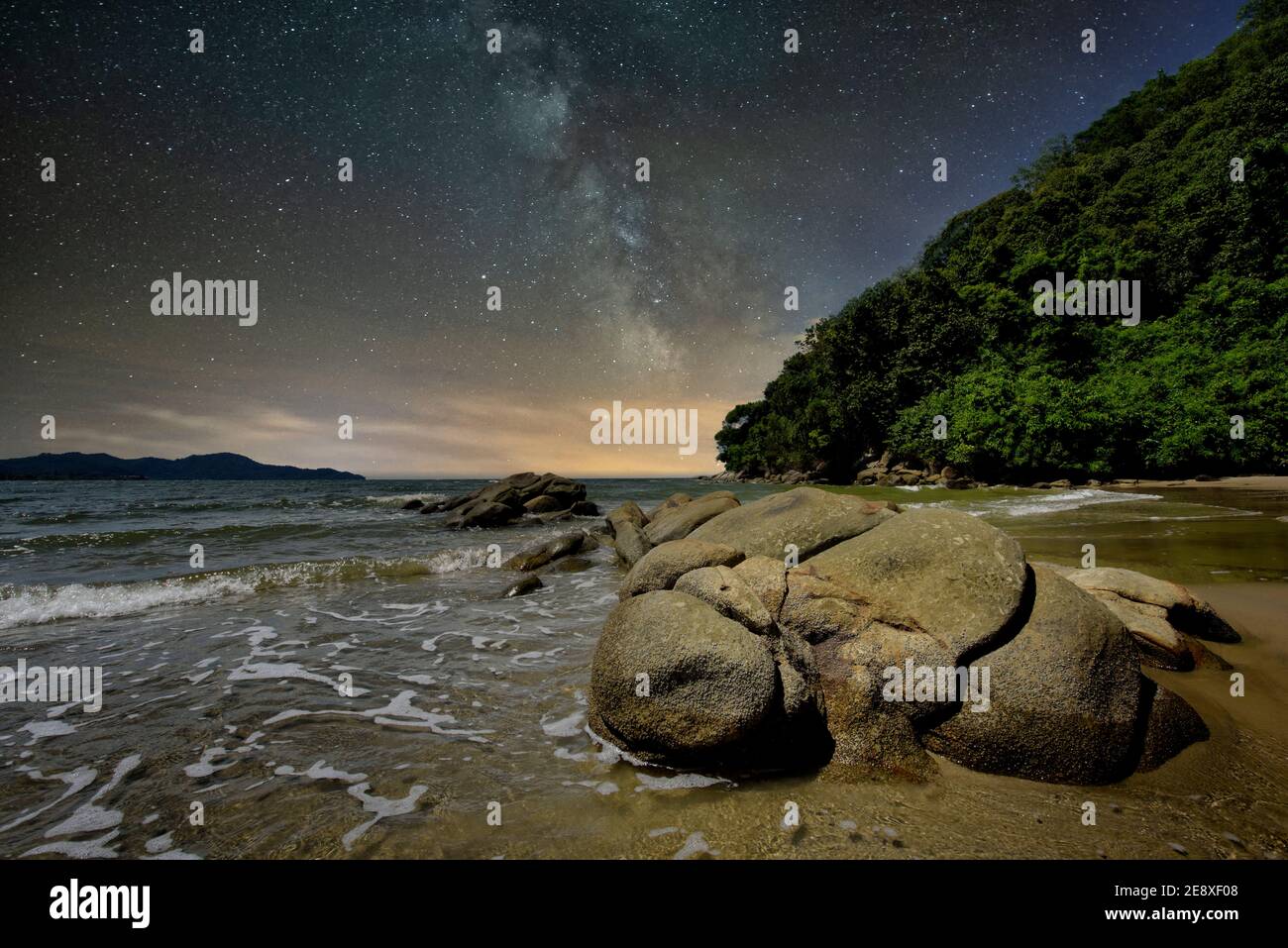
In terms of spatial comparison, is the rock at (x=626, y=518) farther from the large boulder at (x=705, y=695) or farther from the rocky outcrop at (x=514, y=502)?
the large boulder at (x=705, y=695)

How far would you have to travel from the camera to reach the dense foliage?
24094 mm

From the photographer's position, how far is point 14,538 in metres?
15.2

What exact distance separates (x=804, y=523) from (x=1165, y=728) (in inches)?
117

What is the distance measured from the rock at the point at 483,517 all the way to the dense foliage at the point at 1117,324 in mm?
26869

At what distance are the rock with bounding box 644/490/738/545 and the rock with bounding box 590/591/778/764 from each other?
21.6ft

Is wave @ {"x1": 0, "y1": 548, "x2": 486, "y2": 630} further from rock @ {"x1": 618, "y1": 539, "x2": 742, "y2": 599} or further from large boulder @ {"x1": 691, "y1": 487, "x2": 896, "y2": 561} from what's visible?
large boulder @ {"x1": 691, "y1": 487, "x2": 896, "y2": 561}

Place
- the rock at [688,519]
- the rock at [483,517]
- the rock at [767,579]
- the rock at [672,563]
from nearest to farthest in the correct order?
the rock at [767,579]
the rock at [672,563]
the rock at [688,519]
the rock at [483,517]

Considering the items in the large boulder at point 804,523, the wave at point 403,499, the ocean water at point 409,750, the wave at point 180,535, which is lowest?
the ocean water at point 409,750

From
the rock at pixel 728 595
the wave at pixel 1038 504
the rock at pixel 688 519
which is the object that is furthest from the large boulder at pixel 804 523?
the wave at pixel 1038 504

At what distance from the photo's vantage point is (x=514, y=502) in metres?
23.1

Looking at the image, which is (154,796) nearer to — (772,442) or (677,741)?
(677,741)

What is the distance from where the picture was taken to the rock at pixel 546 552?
10.8 metres

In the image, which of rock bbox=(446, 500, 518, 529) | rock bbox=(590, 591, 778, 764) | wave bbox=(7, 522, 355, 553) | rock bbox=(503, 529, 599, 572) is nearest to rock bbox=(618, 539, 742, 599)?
rock bbox=(590, 591, 778, 764)

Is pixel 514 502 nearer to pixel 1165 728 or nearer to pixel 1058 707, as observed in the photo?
pixel 1058 707
